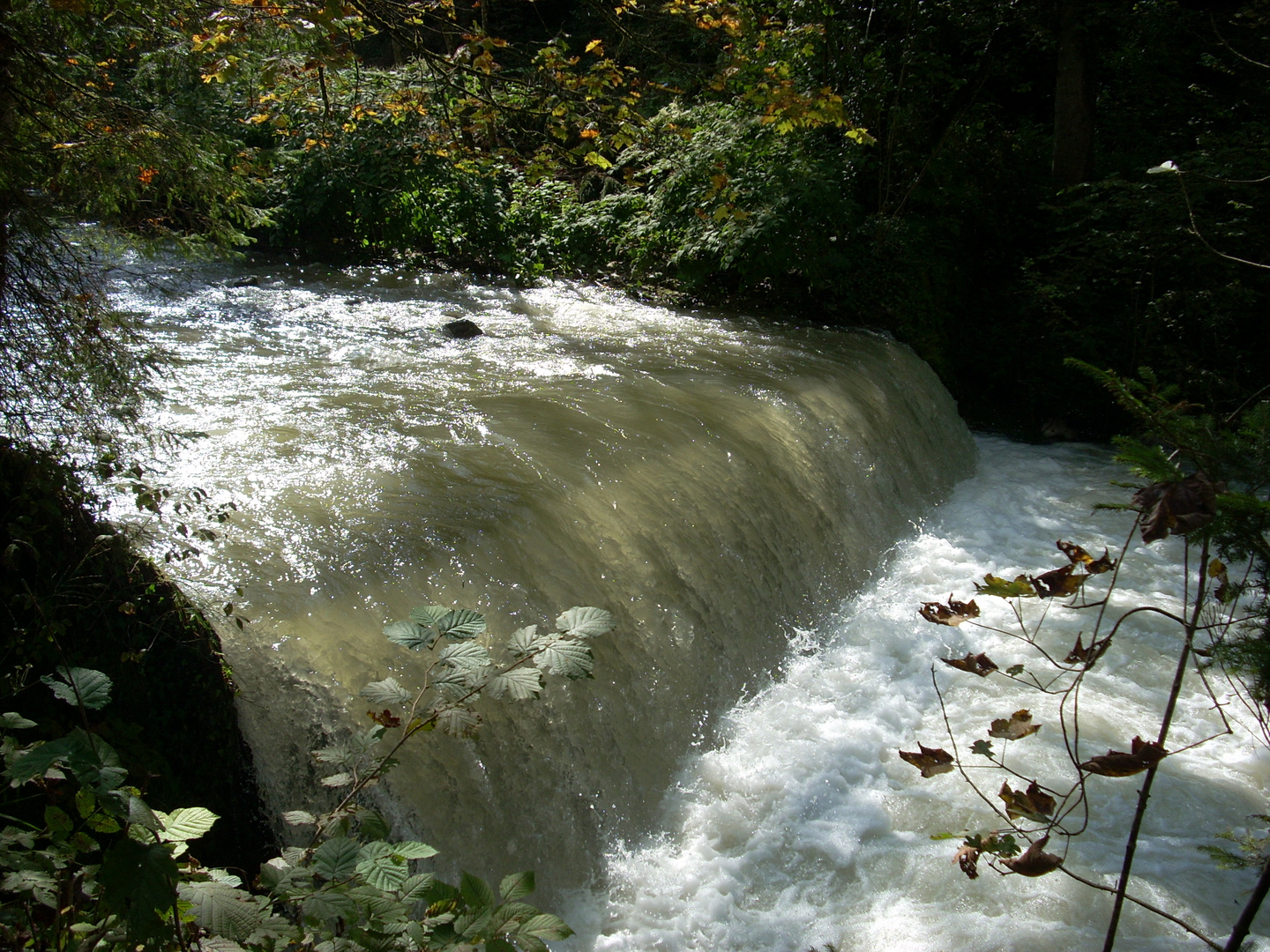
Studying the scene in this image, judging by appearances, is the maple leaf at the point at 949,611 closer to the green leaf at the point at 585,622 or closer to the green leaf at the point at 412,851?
the green leaf at the point at 585,622

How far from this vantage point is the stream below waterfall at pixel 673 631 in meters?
3.21

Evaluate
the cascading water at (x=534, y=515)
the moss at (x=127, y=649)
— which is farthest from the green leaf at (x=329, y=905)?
the cascading water at (x=534, y=515)

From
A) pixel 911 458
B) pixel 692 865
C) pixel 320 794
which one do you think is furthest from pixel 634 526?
pixel 911 458

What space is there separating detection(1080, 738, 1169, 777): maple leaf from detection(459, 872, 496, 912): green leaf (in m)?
1.24

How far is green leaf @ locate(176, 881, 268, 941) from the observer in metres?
1.68

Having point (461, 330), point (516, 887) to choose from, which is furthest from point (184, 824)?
point (461, 330)

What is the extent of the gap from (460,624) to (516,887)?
1.98 feet

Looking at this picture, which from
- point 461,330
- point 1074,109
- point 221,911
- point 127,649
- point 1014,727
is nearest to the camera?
point 221,911

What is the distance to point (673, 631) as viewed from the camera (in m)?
4.20

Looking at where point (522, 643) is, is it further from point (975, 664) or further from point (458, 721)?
point (975, 664)

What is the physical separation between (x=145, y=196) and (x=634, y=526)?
259cm

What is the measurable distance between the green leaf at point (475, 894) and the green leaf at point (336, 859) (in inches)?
8.9

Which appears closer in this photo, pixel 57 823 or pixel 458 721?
pixel 57 823

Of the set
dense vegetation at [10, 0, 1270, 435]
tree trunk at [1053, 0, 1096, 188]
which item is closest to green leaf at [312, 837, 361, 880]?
dense vegetation at [10, 0, 1270, 435]
